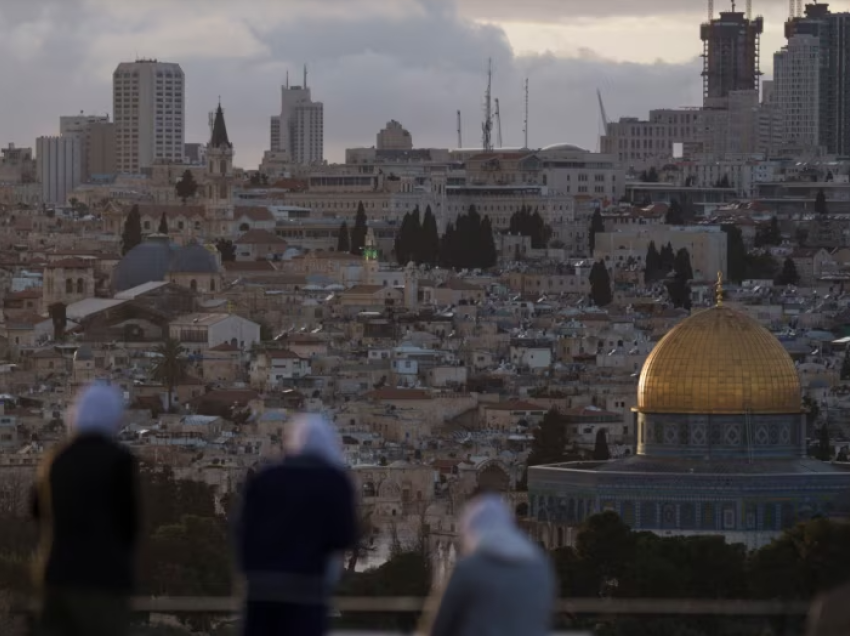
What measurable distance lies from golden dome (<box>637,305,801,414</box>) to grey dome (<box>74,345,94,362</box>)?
41.6 meters

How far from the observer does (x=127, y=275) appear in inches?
4550

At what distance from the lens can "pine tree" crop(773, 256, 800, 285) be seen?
123688 millimetres

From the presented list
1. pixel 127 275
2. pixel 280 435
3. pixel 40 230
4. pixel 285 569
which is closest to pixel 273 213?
pixel 40 230

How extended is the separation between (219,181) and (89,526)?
121 metres

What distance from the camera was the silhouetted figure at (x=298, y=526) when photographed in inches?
600

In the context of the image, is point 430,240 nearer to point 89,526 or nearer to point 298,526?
point 298,526

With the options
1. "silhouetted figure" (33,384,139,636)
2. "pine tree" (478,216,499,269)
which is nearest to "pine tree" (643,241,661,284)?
"pine tree" (478,216,499,269)

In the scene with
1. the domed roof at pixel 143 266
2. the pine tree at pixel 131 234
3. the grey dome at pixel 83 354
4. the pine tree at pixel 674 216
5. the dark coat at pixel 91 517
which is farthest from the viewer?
the pine tree at pixel 674 216

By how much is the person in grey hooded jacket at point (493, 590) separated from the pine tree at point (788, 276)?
109246mm

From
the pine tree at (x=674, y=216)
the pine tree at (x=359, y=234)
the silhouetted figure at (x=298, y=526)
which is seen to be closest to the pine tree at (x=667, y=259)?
the pine tree at (x=359, y=234)

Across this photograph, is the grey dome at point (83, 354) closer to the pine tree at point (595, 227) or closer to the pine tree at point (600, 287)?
the pine tree at point (600, 287)

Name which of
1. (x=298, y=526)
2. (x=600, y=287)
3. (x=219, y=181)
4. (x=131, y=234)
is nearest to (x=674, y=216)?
(x=219, y=181)

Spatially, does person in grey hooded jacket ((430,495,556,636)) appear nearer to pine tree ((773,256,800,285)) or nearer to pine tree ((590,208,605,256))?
pine tree ((773,256,800,285))

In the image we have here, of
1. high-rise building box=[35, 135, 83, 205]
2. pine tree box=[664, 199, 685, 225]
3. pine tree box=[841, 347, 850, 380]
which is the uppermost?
high-rise building box=[35, 135, 83, 205]
